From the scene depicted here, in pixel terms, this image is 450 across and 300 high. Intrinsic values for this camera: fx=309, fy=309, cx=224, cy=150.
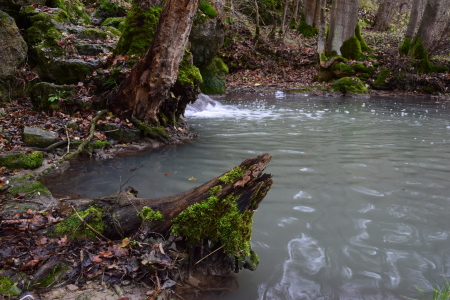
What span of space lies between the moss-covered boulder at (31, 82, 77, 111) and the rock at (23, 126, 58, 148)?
1649mm

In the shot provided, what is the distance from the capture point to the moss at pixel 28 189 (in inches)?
151

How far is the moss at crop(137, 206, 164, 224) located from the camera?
9.50 ft

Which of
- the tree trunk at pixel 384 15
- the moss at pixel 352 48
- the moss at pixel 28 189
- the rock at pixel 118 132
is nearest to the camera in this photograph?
the moss at pixel 28 189

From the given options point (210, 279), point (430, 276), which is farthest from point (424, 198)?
point (210, 279)

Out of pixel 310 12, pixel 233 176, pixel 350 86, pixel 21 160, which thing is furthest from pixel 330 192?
pixel 310 12

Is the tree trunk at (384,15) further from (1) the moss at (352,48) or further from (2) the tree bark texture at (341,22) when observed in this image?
(1) the moss at (352,48)

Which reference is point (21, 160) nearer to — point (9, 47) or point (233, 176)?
point (233, 176)

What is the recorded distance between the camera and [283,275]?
2893mm

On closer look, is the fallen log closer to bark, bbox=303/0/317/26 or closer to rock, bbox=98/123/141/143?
rock, bbox=98/123/141/143

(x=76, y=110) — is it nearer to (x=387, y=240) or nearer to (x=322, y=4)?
(x=387, y=240)

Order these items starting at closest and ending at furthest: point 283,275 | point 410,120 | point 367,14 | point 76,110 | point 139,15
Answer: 1. point 283,275
2. point 76,110
3. point 139,15
4. point 410,120
5. point 367,14

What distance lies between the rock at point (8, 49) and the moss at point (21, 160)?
4.31 meters

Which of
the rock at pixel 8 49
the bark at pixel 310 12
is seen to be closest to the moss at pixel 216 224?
the rock at pixel 8 49

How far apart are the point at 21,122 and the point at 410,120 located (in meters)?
11.0
